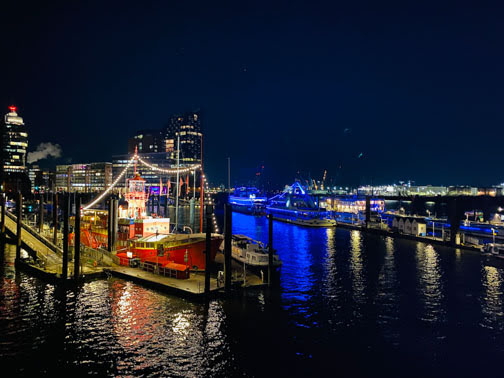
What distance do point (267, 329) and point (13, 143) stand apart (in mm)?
176051

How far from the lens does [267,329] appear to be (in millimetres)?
21078

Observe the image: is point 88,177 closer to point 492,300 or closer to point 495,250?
point 495,250

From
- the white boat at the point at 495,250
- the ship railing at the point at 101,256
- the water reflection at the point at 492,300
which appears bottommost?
the water reflection at the point at 492,300

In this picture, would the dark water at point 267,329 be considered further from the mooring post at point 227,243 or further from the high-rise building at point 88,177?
the high-rise building at point 88,177

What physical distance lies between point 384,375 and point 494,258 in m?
33.4

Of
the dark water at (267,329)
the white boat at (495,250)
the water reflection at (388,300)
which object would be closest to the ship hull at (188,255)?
the dark water at (267,329)

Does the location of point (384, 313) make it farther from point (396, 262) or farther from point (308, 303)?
point (396, 262)

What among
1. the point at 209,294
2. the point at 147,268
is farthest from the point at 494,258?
the point at 147,268

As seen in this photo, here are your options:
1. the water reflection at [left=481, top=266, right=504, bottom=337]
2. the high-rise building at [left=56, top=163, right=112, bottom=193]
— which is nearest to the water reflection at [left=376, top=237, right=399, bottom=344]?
Result: the water reflection at [left=481, top=266, right=504, bottom=337]

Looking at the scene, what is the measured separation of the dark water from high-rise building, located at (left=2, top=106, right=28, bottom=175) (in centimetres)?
14678

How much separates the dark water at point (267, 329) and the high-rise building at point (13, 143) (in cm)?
14678

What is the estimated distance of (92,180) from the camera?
178375 millimetres

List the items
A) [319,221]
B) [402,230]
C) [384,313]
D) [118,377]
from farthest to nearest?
[319,221]
[402,230]
[384,313]
[118,377]

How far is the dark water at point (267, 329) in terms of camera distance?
1697cm
